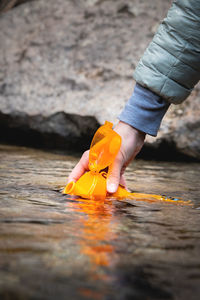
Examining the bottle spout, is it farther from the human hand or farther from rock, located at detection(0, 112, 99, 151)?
rock, located at detection(0, 112, 99, 151)

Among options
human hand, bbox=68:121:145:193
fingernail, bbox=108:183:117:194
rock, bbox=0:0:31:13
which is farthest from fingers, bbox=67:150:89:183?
rock, bbox=0:0:31:13

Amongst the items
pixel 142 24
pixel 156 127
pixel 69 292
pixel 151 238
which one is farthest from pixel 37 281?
pixel 142 24

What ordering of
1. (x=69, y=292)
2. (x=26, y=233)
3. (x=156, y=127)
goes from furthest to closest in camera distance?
1. (x=156, y=127)
2. (x=26, y=233)
3. (x=69, y=292)

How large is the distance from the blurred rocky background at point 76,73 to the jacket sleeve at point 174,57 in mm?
1872

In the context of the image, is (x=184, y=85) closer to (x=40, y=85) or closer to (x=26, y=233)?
(x=26, y=233)

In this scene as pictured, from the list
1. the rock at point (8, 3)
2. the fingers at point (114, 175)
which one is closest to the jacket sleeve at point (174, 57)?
the fingers at point (114, 175)

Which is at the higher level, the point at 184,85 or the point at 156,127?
the point at 184,85

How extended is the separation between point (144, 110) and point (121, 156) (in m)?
0.24

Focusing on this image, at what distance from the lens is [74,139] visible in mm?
4129

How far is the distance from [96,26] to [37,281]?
13.9ft

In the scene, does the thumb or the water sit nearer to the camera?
the water

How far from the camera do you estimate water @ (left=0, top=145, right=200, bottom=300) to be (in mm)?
672

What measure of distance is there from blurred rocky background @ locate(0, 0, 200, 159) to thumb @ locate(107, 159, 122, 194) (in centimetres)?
195

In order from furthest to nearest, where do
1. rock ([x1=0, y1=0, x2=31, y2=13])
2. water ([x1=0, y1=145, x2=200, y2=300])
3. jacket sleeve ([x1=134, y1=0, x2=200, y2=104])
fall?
rock ([x1=0, y1=0, x2=31, y2=13]) → jacket sleeve ([x1=134, y1=0, x2=200, y2=104]) → water ([x1=0, y1=145, x2=200, y2=300])
